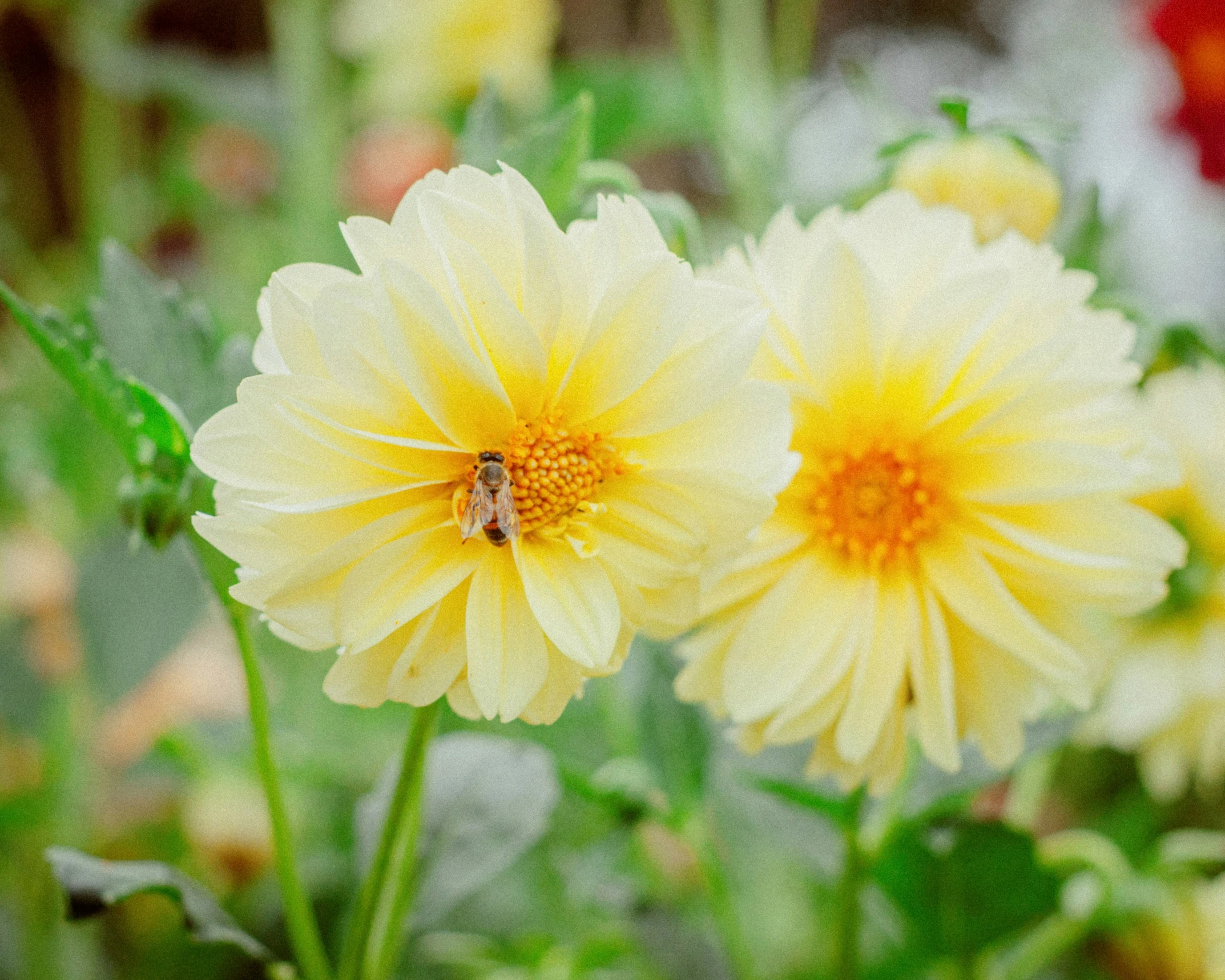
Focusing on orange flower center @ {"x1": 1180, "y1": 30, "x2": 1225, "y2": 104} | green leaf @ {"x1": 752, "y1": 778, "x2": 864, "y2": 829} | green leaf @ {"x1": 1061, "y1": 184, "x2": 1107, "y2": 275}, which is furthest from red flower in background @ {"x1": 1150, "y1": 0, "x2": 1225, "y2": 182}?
green leaf @ {"x1": 752, "y1": 778, "x2": 864, "y2": 829}

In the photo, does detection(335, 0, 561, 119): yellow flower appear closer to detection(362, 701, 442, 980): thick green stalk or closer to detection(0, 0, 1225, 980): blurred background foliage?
detection(0, 0, 1225, 980): blurred background foliage

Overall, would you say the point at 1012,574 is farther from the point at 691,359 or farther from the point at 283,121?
the point at 283,121

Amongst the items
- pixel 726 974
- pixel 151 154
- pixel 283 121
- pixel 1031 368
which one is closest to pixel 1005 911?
pixel 726 974

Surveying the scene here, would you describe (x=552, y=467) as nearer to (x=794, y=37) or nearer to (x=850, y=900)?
(x=850, y=900)

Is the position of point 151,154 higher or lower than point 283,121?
higher

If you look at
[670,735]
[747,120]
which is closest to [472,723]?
[670,735]

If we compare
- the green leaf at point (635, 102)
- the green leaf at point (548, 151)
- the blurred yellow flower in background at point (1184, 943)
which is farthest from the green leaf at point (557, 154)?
the green leaf at point (635, 102)
